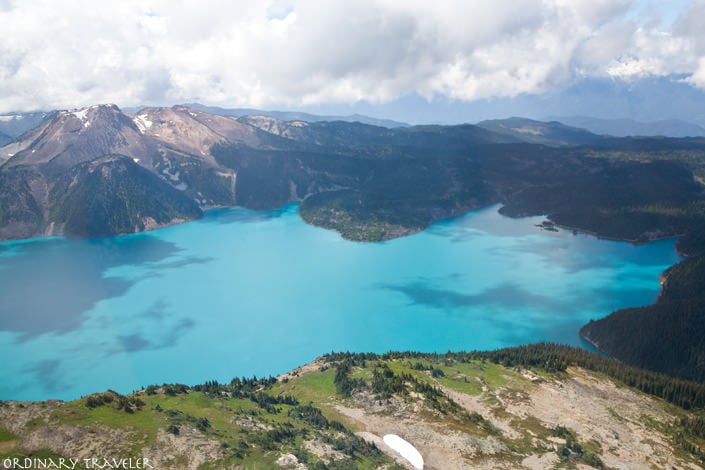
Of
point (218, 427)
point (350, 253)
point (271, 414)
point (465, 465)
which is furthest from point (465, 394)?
point (350, 253)

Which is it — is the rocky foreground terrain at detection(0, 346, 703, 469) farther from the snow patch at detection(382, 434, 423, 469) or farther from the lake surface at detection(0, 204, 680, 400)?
the lake surface at detection(0, 204, 680, 400)

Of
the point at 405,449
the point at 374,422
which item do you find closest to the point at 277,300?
the point at 374,422

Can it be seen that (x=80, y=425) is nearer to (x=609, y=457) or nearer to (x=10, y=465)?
(x=10, y=465)

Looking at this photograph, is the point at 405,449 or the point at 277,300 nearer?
the point at 405,449

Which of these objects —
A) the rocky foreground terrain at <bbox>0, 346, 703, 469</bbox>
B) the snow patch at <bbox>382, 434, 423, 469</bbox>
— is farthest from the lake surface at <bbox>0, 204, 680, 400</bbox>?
the snow patch at <bbox>382, 434, 423, 469</bbox>

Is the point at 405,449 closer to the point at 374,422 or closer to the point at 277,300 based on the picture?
the point at 374,422
